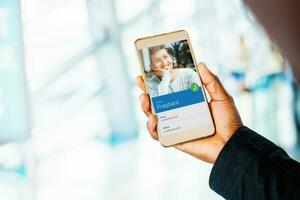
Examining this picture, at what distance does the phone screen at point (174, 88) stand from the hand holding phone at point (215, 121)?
1 centimetres

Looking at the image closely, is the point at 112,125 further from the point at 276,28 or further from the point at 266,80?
the point at 276,28

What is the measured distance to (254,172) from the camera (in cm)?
43

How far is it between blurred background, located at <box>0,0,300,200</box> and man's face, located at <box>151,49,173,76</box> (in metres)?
0.21

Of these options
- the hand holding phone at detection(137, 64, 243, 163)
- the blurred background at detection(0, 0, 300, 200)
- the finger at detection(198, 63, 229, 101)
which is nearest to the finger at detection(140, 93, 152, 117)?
the hand holding phone at detection(137, 64, 243, 163)

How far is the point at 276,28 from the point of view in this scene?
20 cm

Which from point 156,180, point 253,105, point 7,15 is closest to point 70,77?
point 7,15

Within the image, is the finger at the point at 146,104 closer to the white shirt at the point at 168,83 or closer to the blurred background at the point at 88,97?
the white shirt at the point at 168,83

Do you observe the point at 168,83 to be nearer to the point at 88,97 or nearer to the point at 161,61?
the point at 161,61

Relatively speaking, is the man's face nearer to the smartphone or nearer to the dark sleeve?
the smartphone

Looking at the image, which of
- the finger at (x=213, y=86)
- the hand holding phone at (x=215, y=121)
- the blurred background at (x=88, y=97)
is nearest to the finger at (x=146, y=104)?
the hand holding phone at (x=215, y=121)

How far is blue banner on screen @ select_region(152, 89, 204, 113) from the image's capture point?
2.09 ft

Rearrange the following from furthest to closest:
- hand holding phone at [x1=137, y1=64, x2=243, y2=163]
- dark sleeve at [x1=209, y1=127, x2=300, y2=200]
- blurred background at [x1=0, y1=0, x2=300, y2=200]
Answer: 1. blurred background at [x1=0, y1=0, x2=300, y2=200]
2. hand holding phone at [x1=137, y1=64, x2=243, y2=163]
3. dark sleeve at [x1=209, y1=127, x2=300, y2=200]

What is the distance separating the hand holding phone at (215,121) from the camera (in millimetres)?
574

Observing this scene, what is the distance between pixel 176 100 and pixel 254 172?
0.25 meters
